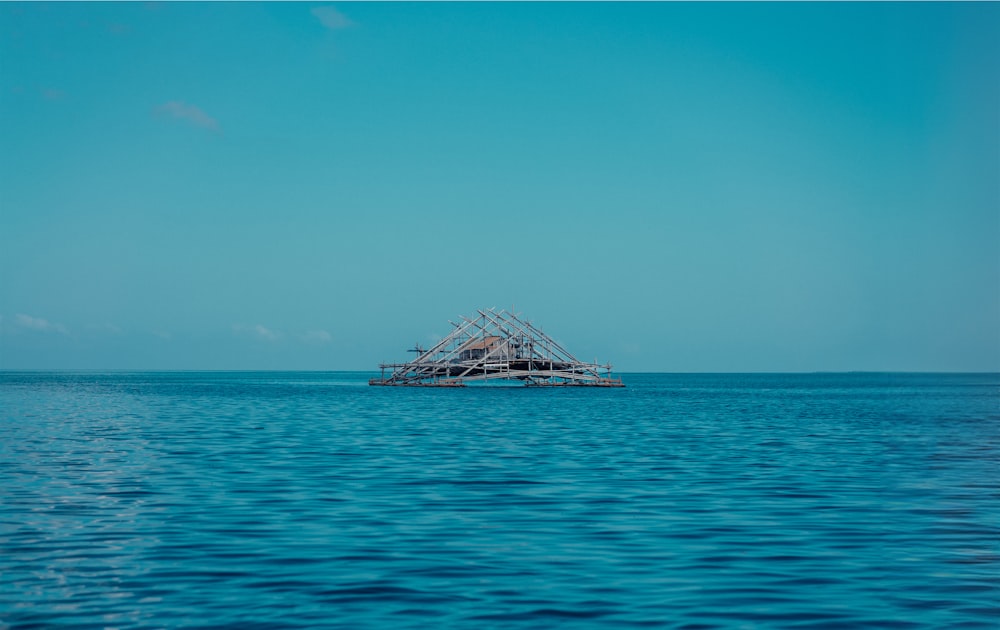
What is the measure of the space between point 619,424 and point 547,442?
12.0 m

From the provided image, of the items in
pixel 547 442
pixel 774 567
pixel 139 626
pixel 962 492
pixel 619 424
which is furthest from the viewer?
pixel 619 424

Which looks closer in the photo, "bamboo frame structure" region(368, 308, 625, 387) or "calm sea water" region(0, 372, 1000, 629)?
"calm sea water" region(0, 372, 1000, 629)

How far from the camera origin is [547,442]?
32.2m

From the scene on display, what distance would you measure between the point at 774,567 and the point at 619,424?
3133 centimetres

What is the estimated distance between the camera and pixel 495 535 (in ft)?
47.7

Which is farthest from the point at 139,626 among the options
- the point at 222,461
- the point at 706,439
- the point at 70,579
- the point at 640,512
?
the point at 706,439

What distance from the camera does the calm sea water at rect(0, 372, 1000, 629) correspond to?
10.3 meters

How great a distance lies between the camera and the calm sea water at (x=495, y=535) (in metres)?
10.3

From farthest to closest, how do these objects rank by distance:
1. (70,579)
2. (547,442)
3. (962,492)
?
1. (547,442)
2. (962,492)
3. (70,579)

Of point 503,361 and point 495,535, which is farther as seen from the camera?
point 503,361

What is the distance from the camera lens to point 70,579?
456 inches

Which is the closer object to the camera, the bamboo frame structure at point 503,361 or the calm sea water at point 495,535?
the calm sea water at point 495,535

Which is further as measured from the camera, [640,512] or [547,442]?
[547,442]

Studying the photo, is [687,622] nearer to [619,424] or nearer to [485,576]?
[485,576]
